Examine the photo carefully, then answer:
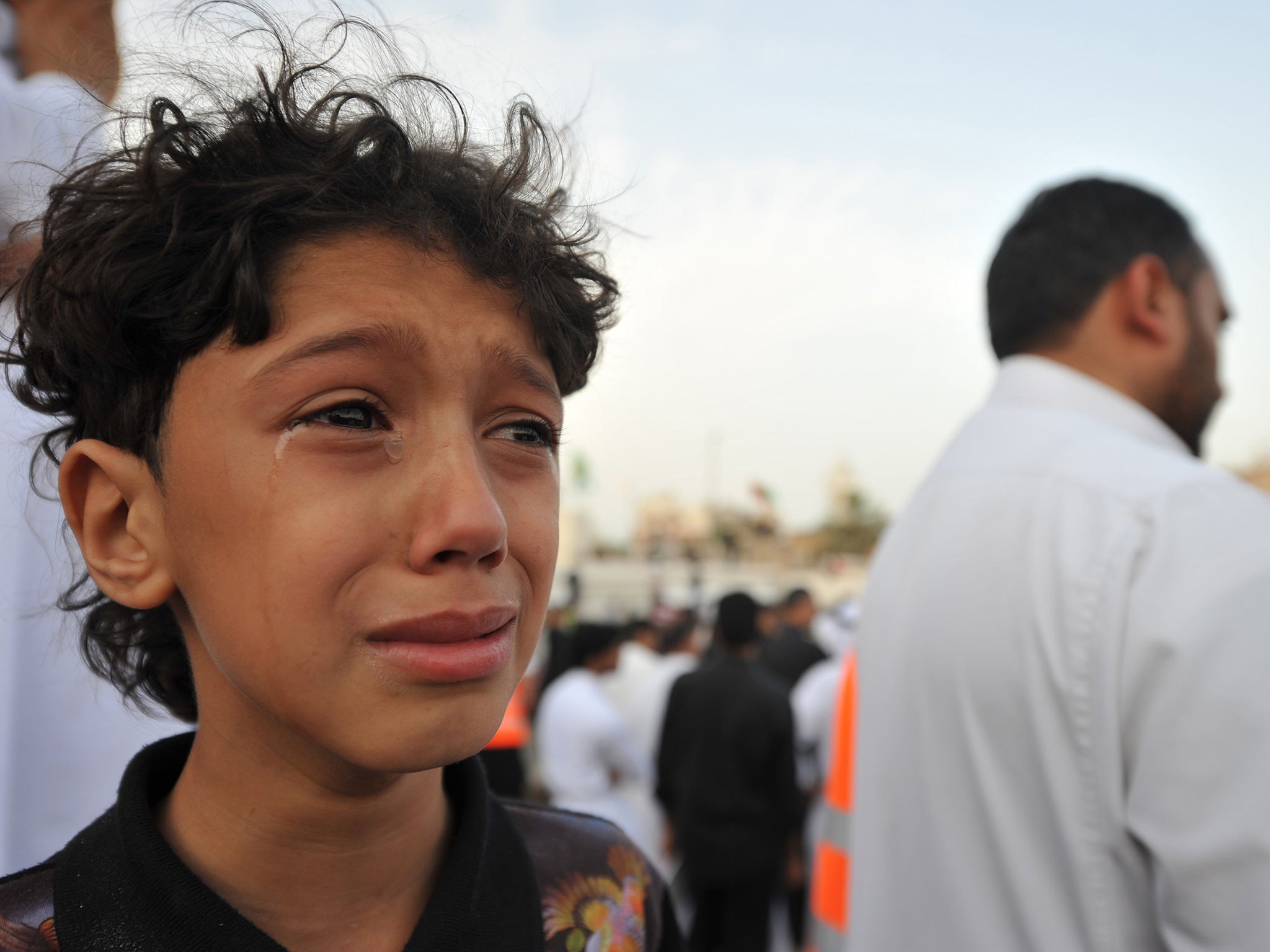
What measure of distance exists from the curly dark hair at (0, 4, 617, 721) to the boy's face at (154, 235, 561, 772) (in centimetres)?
4

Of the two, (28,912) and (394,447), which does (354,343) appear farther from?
(28,912)

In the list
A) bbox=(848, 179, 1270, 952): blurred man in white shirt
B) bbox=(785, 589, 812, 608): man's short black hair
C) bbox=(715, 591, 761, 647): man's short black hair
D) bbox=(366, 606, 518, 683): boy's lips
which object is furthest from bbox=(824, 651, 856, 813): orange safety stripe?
bbox=(785, 589, 812, 608): man's short black hair

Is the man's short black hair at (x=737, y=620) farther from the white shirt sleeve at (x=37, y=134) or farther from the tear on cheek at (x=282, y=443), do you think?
the tear on cheek at (x=282, y=443)

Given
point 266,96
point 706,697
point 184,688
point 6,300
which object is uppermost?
point 266,96

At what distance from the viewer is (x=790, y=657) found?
9023 millimetres

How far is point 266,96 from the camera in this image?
47.3 inches

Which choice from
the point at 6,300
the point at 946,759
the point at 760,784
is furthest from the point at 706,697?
the point at 6,300

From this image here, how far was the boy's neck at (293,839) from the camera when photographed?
116cm

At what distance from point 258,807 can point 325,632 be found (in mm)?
294

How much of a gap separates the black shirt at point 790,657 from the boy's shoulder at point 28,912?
7.81 metres

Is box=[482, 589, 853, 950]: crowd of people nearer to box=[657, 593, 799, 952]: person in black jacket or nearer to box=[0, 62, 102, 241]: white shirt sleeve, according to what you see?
box=[657, 593, 799, 952]: person in black jacket

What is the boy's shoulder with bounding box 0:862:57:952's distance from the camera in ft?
3.61

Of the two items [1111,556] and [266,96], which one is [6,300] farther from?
[1111,556]

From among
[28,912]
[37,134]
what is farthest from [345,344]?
[37,134]
